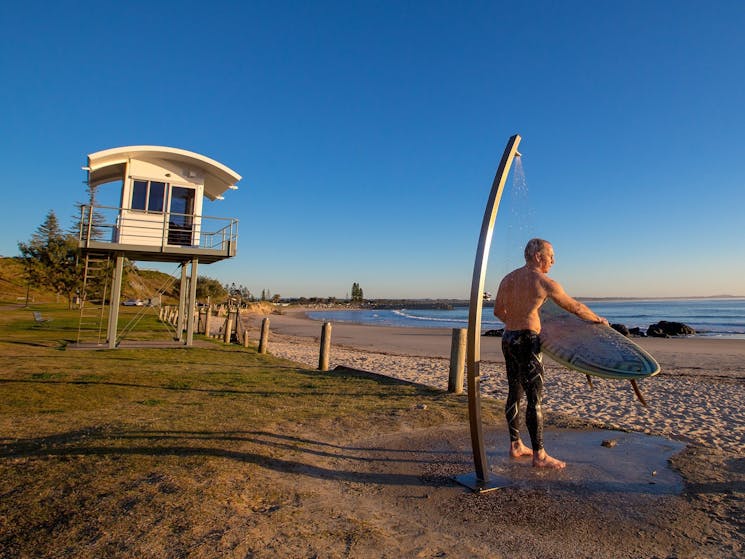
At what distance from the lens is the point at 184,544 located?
2.96 metres

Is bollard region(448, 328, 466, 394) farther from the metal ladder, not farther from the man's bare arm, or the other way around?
the metal ladder

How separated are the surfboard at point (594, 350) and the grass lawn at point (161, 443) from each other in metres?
2.57

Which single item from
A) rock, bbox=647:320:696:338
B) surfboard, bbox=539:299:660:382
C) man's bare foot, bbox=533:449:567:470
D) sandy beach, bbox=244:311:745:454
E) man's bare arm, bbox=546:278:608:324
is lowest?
sandy beach, bbox=244:311:745:454

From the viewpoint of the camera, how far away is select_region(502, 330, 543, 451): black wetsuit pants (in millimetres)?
4668

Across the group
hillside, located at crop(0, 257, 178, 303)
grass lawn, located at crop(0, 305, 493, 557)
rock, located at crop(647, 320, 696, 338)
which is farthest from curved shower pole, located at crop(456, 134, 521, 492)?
hillside, located at crop(0, 257, 178, 303)

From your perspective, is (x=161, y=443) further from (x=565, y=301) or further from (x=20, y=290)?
(x=20, y=290)

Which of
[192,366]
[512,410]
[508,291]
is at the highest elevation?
[508,291]

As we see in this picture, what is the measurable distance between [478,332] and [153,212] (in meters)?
14.5

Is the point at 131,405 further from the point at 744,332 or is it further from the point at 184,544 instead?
the point at 744,332

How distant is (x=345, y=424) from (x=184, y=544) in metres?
3.58

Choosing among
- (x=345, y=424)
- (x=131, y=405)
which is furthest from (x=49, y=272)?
(x=345, y=424)

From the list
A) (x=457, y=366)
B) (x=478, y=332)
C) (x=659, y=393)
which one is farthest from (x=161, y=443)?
(x=659, y=393)

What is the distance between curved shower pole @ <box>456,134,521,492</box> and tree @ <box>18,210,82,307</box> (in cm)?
4380

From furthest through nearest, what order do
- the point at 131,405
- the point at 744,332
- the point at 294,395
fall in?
the point at 744,332 < the point at 294,395 < the point at 131,405
